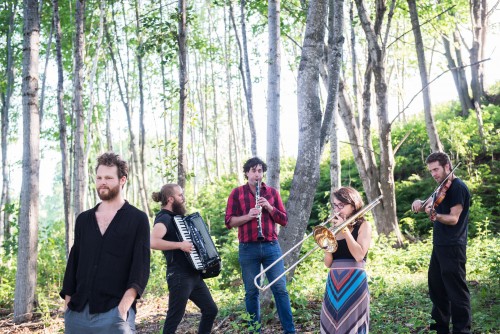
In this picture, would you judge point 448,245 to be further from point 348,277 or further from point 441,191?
point 348,277

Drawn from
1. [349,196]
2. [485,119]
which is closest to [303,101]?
[349,196]

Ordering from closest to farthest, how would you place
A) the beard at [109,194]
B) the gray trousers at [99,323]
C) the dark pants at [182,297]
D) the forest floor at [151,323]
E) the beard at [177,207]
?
the gray trousers at [99,323] → the beard at [109,194] → the dark pants at [182,297] → the beard at [177,207] → the forest floor at [151,323]

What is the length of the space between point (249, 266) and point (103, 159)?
2840 mm

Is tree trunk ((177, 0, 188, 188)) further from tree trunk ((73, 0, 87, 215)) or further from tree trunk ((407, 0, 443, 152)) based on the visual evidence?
tree trunk ((407, 0, 443, 152))

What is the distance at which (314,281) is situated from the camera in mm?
9336

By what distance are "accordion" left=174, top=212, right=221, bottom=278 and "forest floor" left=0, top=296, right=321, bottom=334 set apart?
1.39 m

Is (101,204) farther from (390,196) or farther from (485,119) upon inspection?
(485,119)

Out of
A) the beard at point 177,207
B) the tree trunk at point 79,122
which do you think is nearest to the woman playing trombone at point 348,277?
the beard at point 177,207

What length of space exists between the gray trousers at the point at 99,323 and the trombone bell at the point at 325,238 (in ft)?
4.83

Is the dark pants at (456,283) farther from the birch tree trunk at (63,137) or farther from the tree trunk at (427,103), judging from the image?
the birch tree trunk at (63,137)

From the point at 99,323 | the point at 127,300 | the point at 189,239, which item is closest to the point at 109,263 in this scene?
the point at 127,300

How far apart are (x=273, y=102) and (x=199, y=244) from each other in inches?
107

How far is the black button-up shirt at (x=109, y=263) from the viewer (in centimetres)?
382

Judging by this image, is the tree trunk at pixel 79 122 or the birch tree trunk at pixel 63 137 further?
the birch tree trunk at pixel 63 137
